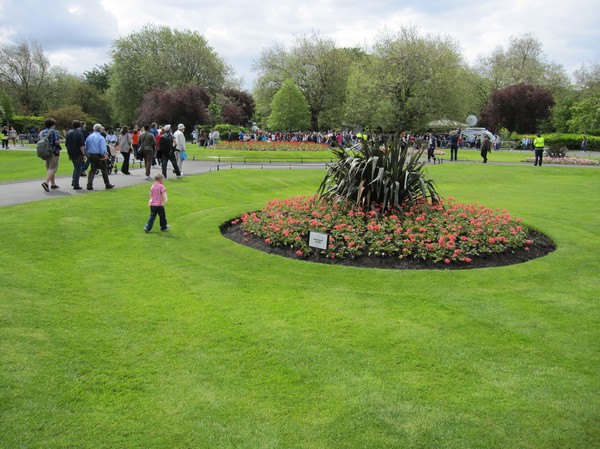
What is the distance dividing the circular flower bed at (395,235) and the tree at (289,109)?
41.9 meters

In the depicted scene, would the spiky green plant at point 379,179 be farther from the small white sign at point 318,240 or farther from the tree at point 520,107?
the tree at point 520,107

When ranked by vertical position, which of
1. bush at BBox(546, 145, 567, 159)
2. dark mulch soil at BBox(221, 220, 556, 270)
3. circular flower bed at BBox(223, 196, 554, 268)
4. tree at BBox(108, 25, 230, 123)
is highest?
tree at BBox(108, 25, 230, 123)

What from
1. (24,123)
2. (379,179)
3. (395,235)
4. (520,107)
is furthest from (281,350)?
(520,107)

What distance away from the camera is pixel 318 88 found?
60312mm

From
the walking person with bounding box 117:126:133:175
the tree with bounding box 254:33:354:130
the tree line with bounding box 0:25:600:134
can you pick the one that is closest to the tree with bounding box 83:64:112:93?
the tree line with bounding box 0:25:600:134

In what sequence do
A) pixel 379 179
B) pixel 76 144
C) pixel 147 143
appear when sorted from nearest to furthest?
pixel 379 179 → pixel 76 144 → pixel 147 143

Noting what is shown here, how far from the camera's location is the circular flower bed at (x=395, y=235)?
26.3ft

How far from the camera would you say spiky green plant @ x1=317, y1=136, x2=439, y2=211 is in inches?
375

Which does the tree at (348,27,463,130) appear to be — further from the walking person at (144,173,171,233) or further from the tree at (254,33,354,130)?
the walking person at (144,173,171,233)

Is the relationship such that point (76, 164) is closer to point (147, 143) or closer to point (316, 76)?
point (147, 143)

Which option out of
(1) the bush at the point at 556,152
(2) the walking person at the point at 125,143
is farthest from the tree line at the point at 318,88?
(2) the walking person at the point at 125,143

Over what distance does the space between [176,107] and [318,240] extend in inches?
1975

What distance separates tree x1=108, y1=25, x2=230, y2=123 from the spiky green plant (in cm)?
5824

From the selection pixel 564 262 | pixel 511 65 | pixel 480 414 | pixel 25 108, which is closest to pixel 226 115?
pixel 25 108
